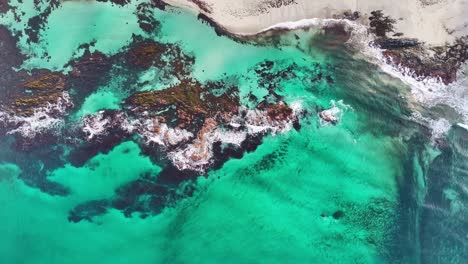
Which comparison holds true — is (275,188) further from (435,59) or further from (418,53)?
(435,59)

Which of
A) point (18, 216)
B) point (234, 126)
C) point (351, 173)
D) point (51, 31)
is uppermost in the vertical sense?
point (51, 31)

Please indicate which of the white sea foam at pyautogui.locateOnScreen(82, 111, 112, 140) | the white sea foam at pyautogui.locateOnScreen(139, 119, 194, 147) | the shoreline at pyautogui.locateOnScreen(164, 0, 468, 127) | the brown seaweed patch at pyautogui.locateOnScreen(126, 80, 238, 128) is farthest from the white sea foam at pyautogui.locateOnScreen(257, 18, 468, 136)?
the white sea foam at pyautogui.locateOnScreen(82, 111, 112, 140)

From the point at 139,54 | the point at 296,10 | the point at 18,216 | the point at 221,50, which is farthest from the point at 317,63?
the point at 18,216

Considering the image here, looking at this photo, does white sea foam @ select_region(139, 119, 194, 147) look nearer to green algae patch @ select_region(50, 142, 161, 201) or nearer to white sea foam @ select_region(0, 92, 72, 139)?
green algae patch @ select_region(50, 142, 161, 201)

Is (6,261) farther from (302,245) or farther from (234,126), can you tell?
(302,245)

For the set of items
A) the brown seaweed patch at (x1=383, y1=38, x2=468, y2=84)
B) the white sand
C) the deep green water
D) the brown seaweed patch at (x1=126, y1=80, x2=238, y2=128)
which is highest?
the white sand

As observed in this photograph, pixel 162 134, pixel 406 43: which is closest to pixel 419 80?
pixel 406 43
